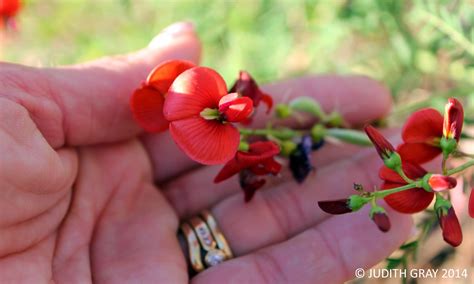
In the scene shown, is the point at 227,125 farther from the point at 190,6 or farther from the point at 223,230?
the point at 190,6

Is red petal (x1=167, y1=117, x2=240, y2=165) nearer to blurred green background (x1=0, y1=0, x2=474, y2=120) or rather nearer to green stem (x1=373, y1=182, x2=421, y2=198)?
green stem (x1=373, y1=182, x2=421, y2=198)

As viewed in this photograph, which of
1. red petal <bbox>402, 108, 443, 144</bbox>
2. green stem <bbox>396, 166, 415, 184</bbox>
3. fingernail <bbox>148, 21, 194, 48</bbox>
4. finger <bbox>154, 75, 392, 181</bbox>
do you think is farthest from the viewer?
finger <bbox>154, 75, 392, 181</bbox>

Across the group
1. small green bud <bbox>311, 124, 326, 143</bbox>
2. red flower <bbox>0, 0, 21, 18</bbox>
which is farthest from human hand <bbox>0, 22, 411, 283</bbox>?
red flower <bbox>0, 0, 21, 18</bbox>

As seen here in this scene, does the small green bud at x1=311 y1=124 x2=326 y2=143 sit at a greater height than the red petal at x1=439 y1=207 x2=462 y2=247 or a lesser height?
lesser

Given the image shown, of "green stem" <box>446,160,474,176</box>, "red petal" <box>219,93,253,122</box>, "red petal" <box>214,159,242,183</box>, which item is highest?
"red petal" <box>219,93,253,122</box>

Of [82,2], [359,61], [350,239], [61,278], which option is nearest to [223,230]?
[350,239]
